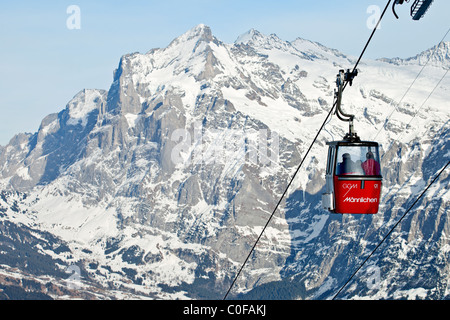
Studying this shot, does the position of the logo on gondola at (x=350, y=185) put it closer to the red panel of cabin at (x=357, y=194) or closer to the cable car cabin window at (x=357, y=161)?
the red panel of cabin at (x=357, y=194)

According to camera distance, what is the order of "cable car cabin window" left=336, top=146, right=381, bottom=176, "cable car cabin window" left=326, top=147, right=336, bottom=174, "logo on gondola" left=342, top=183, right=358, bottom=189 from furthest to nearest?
"cable car cabin window" left=326, top=147, right=336, bottom=174 < "logo on gondola" left=342, top=183, right=358, bottom=189 < "cable car cabin window" left=336, top=146, right=381, bottom=176

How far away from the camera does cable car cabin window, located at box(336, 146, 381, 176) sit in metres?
33.1

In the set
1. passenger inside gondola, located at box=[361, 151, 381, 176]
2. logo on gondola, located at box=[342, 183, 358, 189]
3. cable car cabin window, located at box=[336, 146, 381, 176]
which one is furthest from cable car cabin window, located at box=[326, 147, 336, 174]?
passenger inside gondola, located at box=[361, 151, 381, 176]

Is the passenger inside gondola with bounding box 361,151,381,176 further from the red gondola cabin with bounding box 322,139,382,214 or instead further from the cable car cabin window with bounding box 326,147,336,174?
the cable car cabin window with bounding box 326,147,336,174

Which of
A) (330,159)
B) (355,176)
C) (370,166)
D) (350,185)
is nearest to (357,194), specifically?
(350,185)

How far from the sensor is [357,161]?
1320 inches

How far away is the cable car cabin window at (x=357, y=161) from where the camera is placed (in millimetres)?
33062

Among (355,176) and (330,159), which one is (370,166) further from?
(330,159)

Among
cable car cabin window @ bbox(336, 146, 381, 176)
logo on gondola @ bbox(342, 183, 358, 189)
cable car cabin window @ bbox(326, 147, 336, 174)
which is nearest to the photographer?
cable car cabin window @ bbox(336, 146, 381, 176)
